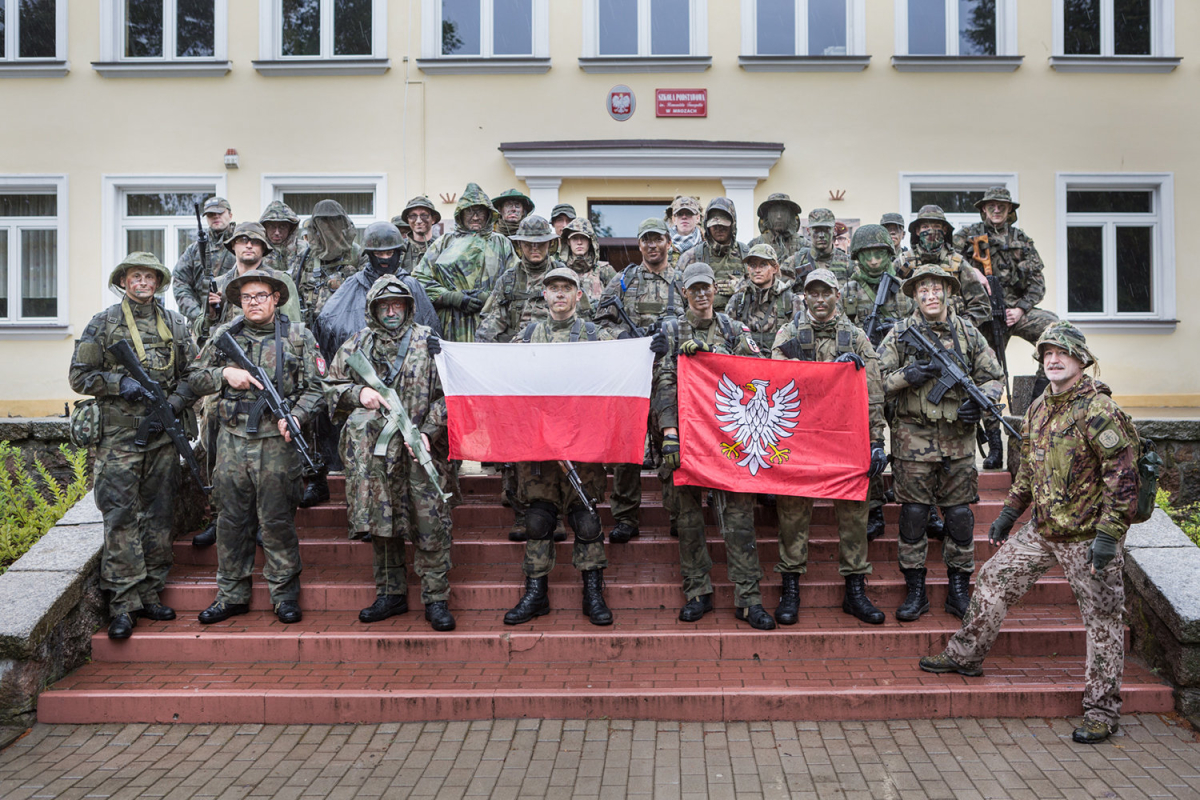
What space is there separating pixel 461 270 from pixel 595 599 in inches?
135

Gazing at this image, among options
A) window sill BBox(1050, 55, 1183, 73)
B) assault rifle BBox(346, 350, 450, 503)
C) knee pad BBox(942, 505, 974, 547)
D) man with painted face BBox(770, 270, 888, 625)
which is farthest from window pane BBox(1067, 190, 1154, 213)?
assault rifle BBox(346, 350, 450, 503)

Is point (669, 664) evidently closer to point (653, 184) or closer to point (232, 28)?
point (653, 184)

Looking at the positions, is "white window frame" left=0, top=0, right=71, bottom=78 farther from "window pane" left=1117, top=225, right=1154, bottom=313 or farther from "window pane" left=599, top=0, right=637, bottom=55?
"window pane" left=1117, top=225, right=1154, bottom=313

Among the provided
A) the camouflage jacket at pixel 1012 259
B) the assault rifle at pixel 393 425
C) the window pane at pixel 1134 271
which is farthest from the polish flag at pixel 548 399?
the window pane at pixel 1134 271

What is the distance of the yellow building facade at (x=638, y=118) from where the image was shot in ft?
39.9

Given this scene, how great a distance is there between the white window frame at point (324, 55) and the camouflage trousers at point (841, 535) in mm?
9295

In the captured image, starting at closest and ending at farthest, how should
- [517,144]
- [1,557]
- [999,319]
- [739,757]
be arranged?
[739,757] → [1,557] → [999,319] → [517,144]

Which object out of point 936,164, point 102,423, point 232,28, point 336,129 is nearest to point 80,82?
point 232,28

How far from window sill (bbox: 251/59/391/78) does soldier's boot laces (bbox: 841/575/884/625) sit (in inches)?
384

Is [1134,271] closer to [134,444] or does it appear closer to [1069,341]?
[1069,341]

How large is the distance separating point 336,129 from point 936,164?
8.22 meters

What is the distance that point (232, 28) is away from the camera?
12.4 metres

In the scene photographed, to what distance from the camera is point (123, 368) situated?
19.6 ft

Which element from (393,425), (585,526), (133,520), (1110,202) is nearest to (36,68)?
(133,520)
